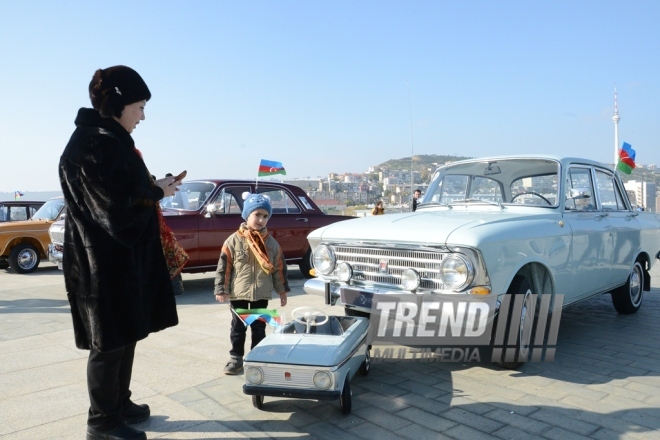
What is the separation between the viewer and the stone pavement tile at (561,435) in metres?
3.23

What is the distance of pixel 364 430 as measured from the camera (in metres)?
3.37

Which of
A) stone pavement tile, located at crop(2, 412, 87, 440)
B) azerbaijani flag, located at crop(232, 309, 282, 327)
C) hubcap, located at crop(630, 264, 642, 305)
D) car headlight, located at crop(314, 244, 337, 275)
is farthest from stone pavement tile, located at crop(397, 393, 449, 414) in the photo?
hubcap, located at crop(630, 264, 642, 305)

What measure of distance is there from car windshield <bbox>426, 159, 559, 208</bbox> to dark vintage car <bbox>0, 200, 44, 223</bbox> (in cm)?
1093

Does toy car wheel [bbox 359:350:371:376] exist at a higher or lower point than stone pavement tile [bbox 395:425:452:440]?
higher

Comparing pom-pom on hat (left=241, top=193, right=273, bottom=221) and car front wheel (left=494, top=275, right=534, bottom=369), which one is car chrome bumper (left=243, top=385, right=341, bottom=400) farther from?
car front wheel (left=494, top=275, right=534, bottom=369)

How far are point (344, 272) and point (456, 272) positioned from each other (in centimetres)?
107

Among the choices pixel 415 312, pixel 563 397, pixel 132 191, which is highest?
pixel 132 191

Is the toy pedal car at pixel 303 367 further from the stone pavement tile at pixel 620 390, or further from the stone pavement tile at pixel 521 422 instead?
the stone pavement tile at pixel 620 390

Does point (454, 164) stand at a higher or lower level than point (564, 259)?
higher

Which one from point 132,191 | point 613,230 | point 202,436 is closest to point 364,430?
point 202,436

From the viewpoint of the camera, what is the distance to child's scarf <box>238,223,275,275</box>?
4484mm

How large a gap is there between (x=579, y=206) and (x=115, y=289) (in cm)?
455

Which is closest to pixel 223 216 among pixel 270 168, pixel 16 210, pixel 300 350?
pixel 270 168

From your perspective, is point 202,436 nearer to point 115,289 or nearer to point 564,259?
point 115,289
